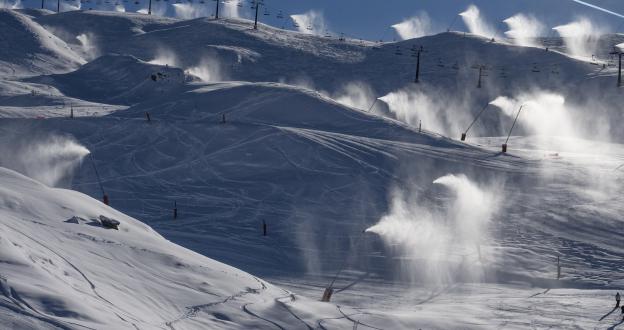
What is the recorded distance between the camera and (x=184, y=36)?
98.6 m

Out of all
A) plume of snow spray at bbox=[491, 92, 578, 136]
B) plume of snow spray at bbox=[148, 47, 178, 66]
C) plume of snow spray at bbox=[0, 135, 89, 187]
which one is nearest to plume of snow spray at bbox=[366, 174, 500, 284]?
plume of snow spray at bbox=[0, 135, 89, 187]

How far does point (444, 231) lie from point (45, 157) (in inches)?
809

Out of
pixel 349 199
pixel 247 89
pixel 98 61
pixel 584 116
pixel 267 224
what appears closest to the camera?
pixel 267 224

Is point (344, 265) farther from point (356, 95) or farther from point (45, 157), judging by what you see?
point (356, 95)

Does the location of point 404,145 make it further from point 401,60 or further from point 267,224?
point 401,60

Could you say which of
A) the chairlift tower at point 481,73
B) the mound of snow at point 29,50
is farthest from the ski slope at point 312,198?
the mound of snow at point 29,50

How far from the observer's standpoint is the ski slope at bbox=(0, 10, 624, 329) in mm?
19609

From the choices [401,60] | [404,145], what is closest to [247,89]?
[404,145]

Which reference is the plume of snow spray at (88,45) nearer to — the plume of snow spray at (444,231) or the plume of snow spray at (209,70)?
the plume of snow spray at (209,70)

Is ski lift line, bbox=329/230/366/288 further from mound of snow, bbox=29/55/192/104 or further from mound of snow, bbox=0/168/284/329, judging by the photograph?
mound of snow, bbox=29/55/192/104

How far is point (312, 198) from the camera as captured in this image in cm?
4131

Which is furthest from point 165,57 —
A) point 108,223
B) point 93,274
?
point 93,274

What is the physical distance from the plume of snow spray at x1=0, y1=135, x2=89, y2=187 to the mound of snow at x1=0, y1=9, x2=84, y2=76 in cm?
3519

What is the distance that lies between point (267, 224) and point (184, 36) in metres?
63.8
